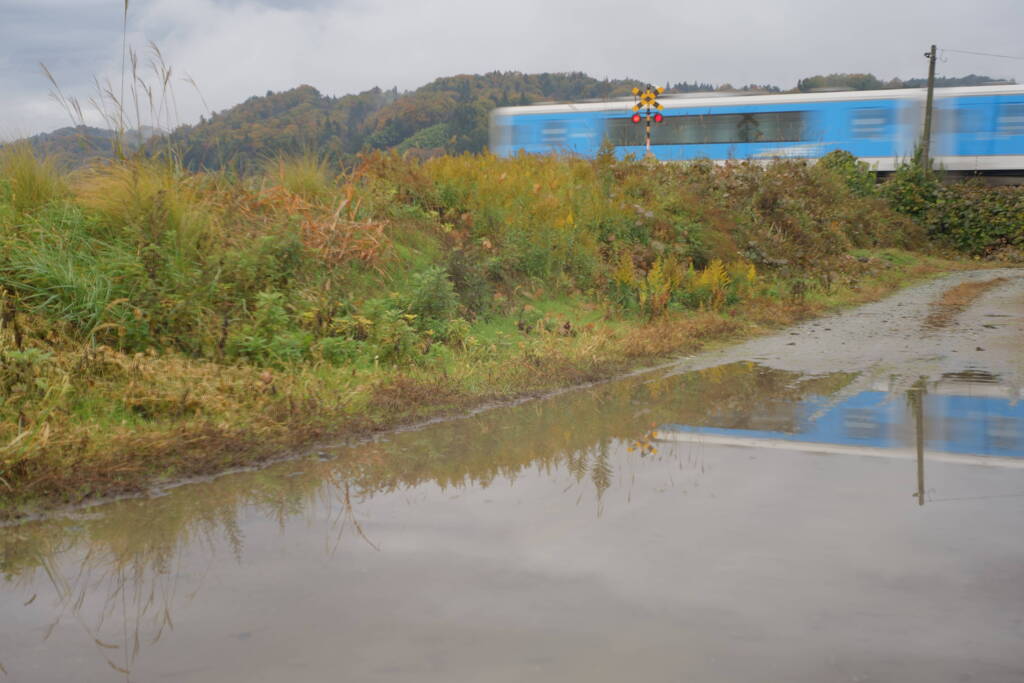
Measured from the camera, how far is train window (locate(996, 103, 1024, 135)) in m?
28.3

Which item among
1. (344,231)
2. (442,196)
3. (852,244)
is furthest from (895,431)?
(852,244)

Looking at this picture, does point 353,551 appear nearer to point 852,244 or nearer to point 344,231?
point 344,231

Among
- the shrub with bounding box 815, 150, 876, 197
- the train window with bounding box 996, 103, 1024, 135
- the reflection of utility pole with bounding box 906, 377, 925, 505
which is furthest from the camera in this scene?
the train window with bounding box 996, 103, 1024, 135

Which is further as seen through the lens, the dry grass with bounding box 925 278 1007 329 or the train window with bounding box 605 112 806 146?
the train window with bounding box 605 112 806 146

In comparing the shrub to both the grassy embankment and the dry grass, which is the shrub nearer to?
the dry grass

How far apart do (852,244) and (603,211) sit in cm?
1331

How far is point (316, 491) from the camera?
520 centimetres

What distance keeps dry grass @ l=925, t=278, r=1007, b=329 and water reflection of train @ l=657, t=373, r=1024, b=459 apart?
5650mm

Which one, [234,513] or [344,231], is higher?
[344,231]

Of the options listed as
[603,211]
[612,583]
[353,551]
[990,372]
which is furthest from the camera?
[603,211]

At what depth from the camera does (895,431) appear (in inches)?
265

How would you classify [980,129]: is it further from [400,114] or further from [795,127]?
[400,114]

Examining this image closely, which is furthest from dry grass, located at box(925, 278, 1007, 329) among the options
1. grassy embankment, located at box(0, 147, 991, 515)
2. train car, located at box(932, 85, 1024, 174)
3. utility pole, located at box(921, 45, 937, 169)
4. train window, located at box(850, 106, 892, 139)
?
train window, located at box(850, 106, 892, 139)

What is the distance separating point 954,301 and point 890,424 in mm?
10763
